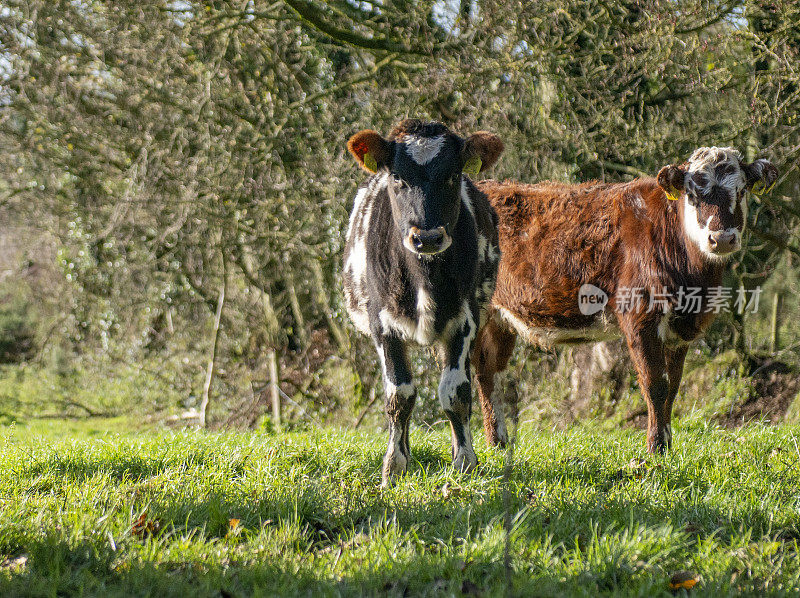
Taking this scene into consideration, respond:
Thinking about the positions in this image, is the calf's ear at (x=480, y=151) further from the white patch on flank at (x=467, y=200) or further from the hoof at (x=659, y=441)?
the hoof at (x=659, y=441)

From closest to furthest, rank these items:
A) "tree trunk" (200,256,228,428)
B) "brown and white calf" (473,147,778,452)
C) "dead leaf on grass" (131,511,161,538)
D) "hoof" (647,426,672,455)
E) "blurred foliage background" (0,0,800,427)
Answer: "dead leaf on grass" (131,511,161,538)
"hoof" (647,426,672,455)
"brown and white calf" (473,147,778,452)
"blurred foliage background" (0,0,800,427)
"tree trunk" (200,256,228,428)

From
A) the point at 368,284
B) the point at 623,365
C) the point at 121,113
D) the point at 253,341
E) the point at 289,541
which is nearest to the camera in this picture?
the point at 289,541

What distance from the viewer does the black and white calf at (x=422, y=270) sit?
477 cm

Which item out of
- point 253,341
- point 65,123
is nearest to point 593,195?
point 253,341

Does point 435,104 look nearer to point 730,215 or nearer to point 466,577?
point 730,215

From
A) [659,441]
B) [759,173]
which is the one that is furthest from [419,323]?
[759,173]

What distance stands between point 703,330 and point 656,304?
1.51ft

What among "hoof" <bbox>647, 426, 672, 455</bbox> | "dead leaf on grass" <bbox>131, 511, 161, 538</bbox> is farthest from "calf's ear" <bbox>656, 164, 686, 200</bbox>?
"dead leaf on grass" <bbox>131, 511, 161, 538</bbox>

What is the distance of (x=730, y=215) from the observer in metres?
6.10

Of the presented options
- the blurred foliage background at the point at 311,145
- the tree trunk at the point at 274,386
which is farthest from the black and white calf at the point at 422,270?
the tree trunk at the point at 274,386

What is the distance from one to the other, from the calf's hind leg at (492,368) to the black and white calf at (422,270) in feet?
5.72

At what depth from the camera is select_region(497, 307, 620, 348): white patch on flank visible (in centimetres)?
697

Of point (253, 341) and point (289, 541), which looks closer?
point (289, 541)

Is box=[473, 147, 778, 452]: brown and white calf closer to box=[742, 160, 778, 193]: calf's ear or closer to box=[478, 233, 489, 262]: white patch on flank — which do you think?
box=[742, 160, 778, 193]: calf's ear
